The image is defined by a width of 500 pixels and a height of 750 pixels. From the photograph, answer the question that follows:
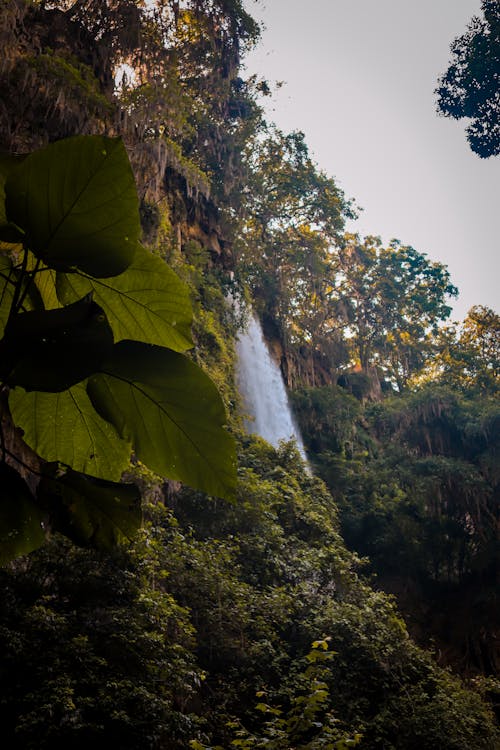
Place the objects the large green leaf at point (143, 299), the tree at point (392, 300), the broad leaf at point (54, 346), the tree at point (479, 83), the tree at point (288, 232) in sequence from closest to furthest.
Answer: the broad leaf at point (54, 346)
the large green leaf at point (143, 299)
the tree at point (479, 83)
the tree at point (288, 232)
the tree at point (392, 300)

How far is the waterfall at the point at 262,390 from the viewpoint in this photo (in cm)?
1301

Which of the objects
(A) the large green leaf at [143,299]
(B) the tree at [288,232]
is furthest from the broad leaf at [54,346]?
(B) the tree at [288,232]

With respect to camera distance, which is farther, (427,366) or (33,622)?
(427,366)

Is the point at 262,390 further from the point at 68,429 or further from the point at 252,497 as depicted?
the point at 68,429

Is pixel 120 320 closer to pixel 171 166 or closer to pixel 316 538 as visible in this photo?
pixel 316 538

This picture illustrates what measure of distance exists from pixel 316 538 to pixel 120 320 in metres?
9.40

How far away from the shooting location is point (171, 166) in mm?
11109

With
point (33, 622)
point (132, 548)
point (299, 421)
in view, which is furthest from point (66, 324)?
point (299, 421)

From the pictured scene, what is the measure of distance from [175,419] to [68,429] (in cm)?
11

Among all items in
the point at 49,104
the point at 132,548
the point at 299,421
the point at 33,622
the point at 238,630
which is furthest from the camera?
the point at 299,421

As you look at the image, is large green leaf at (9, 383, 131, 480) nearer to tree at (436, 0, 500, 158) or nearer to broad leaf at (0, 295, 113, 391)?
broad leaf at (0, 295, 113, 391)

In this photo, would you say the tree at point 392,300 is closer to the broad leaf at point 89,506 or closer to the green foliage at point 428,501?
the green foliage at point 428,501

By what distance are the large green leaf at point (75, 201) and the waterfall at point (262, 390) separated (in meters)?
11.7

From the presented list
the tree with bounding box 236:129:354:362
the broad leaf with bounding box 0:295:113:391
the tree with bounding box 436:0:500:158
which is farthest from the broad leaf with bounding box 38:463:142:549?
the tree with bounding box 236:129:354:362
